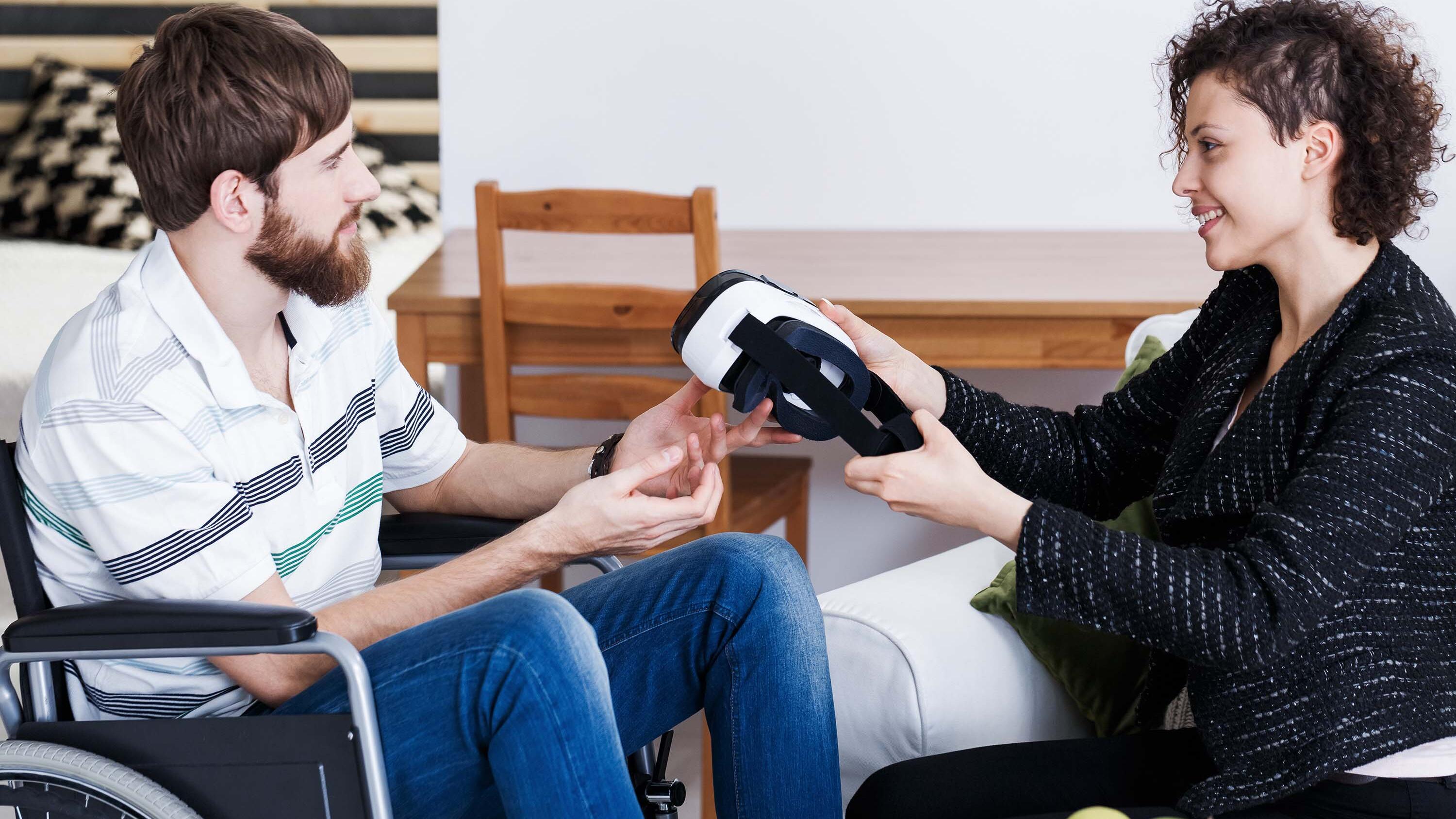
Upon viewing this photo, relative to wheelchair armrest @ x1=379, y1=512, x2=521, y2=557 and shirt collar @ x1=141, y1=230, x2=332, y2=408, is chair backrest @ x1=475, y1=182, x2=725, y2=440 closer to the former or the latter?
wheelchair armrest @ x1=379, y1=512, x2=521, y2=557

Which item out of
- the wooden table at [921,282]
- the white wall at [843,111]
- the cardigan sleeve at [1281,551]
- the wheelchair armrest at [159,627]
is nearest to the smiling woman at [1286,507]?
the cardigan sleeve at [1281,551]

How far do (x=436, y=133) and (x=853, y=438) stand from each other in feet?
6.75

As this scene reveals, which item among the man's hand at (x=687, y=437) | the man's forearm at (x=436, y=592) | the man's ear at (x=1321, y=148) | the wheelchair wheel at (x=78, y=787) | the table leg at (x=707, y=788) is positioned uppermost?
the man's ear at (x=1321, y=148)

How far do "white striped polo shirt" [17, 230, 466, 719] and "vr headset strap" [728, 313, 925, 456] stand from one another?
413 mm

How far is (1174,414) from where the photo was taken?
142cm

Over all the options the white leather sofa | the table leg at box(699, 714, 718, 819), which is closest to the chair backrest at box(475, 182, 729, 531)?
the table leg at box(699, 714, 718, 819)

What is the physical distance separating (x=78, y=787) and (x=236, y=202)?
0.51 m

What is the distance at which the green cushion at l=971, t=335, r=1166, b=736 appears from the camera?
1.39m

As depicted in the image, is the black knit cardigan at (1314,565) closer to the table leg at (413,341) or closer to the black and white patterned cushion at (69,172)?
the table leg at (413,341)

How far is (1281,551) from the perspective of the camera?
1013 millimetres

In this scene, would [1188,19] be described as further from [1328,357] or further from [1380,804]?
[1380,804]

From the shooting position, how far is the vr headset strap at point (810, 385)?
3.88ft

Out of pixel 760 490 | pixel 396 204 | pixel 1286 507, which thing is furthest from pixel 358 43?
pixel 1286 507

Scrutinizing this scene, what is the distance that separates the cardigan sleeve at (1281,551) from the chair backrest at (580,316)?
1007 millimetres
